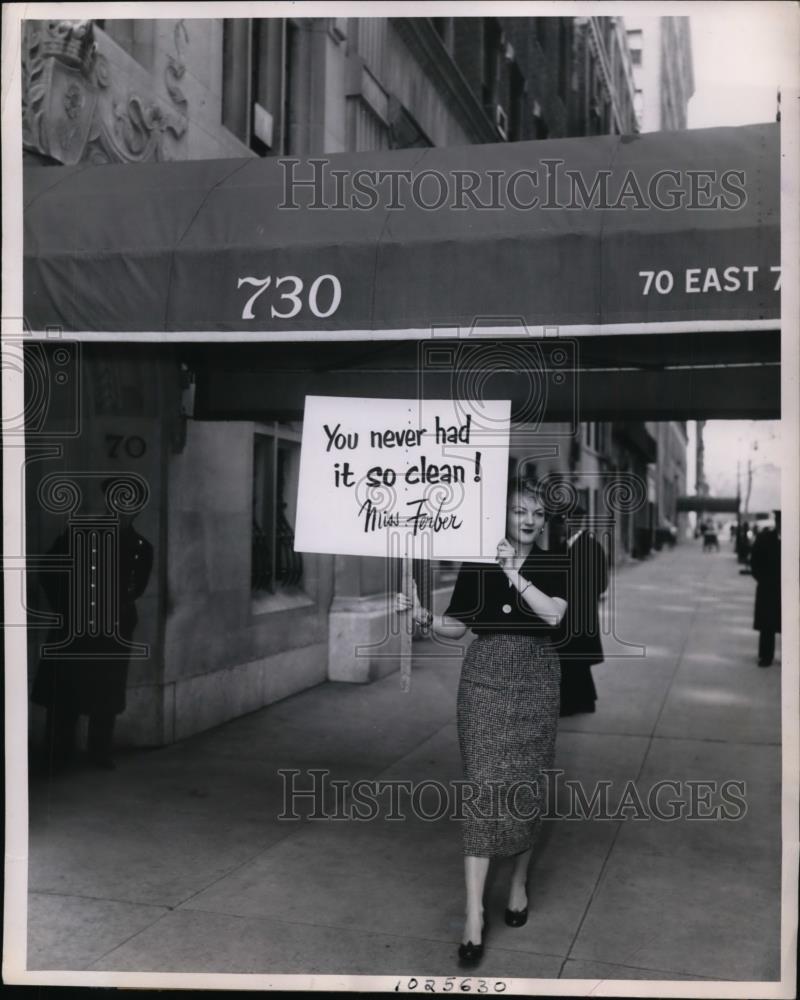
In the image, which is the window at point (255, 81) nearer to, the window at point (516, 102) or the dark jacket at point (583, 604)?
the dark jacket at point (583, 604)

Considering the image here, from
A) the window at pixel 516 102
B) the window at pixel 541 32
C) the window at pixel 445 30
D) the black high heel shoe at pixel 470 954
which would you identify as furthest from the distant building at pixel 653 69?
the black high heel shoe at pixel 470 954

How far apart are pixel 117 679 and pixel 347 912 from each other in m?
2.89

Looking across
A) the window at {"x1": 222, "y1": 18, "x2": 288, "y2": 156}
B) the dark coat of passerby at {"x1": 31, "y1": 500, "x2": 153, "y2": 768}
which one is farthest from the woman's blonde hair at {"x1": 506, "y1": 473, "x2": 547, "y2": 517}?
the window at {"x1": 222, "y1": 18, "x2": 288, "y2": 156}

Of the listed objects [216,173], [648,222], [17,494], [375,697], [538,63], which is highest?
[538,63]

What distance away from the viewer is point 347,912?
4.80 m

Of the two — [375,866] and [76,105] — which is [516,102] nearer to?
[76,105]

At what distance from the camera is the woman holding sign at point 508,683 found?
14.4 feet

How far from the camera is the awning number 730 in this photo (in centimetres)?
440

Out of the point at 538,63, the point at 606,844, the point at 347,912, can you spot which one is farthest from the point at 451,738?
the point at 538,63

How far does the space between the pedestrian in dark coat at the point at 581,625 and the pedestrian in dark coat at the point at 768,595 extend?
12.0 feet

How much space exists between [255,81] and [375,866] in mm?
7636

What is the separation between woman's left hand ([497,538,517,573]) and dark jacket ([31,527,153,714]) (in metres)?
3.55

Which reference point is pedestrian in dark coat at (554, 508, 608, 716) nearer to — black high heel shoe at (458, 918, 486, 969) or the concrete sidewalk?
the concrete sidewalk

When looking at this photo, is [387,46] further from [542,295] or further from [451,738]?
[542,295]
